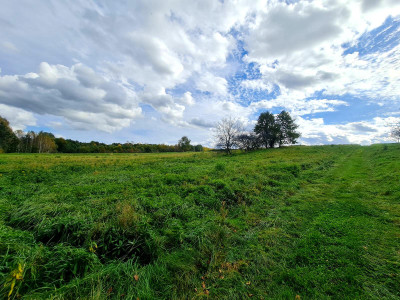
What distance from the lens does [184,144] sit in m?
107

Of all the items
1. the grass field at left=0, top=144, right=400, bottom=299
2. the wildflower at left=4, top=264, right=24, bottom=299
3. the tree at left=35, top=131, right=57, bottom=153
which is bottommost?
the grass field at left=0, top=144, right=400, bottom=299

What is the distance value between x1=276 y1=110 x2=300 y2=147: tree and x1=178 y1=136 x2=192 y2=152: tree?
65.4 metres

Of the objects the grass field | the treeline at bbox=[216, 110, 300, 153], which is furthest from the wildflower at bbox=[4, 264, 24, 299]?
the treeline at bbox=[216, 110, 300, 153]

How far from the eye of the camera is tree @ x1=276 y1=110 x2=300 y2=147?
48656 mm

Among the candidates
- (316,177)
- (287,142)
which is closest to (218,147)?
(287,142)

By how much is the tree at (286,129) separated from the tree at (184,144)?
215ft

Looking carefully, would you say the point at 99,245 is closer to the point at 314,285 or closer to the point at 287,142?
the point at 314,285

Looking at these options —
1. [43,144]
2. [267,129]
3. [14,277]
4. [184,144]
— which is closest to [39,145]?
[43,144]

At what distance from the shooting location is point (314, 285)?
323 centimetres

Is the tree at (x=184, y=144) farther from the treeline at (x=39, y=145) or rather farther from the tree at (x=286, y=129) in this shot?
the tree at (x=286, y=129)

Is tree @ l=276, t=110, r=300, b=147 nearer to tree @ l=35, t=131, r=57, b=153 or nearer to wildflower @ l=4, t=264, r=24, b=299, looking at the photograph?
wildflower @ l=4, t=264, r=24, b=299

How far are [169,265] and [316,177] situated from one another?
13.2m

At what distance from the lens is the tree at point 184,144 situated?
348 feet

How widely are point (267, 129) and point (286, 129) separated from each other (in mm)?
6700
